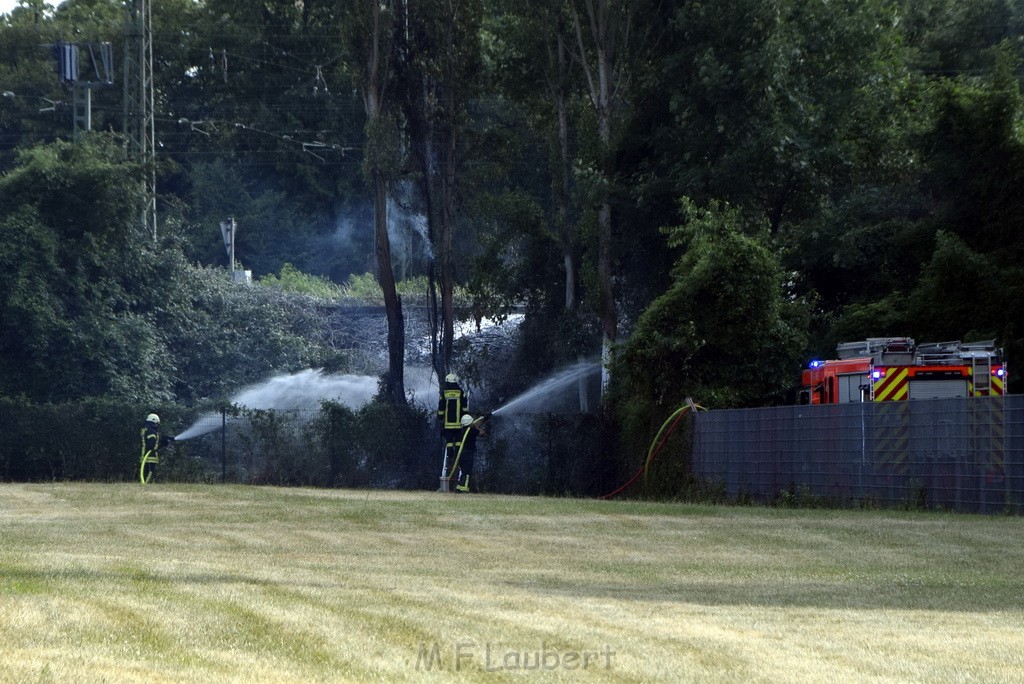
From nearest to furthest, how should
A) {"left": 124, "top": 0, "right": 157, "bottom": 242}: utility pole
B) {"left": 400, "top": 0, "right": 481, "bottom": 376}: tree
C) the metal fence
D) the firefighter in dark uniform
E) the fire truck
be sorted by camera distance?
the metal fence < the fire truck < the firefighter in dark uniform < {"left": 400, "top": 0, "right": 481, "bottom": 376}: tree < {"left": 124, "top": 0, "right": 157, "bottom": 242}: utility pole

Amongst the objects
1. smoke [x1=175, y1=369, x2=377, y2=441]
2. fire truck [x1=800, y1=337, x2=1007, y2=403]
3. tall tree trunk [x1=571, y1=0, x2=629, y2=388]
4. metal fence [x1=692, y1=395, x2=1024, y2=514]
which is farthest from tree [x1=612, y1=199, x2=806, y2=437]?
smoke [x1=175, y1=369, x2=377, y2=441]

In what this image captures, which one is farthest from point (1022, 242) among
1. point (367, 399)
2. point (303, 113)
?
point (303, 113)

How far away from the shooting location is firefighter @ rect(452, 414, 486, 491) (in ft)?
86.9

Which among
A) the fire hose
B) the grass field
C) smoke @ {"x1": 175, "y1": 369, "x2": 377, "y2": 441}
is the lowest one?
the grass field

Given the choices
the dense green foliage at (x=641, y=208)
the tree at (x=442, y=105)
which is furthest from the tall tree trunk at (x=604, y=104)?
the tree at (x=442, y=105)

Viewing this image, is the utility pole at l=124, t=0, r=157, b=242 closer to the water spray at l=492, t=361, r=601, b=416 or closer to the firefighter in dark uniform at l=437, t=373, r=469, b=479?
the water spray at l=492, t=361, r=601, b=416

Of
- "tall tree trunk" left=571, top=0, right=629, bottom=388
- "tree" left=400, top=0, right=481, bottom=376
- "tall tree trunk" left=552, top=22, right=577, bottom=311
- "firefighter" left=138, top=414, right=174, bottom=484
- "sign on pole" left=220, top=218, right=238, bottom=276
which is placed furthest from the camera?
"sign on pole" left=220, top=218, right=238, bottom=276

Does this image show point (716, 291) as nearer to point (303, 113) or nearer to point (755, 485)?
point (755, 485)

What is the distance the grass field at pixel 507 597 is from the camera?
23.6 ft

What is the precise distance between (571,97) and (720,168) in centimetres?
802

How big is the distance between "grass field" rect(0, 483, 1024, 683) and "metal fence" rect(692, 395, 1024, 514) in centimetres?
115

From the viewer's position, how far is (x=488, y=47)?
3994 centimetres

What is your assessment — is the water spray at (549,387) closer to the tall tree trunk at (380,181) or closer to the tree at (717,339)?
the tall tree trunk at (380,181)

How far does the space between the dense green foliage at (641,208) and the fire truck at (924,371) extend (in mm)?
3670
